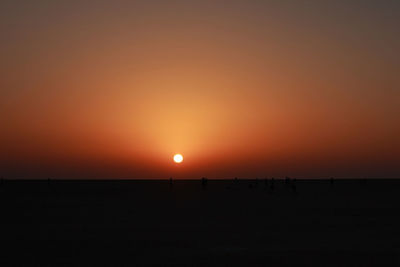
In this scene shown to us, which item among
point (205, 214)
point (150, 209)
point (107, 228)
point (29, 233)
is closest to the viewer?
point (29, 233)

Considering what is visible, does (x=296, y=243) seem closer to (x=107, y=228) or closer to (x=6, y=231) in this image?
(x=107, y=228)

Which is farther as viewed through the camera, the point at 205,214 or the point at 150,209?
the point at 150,209

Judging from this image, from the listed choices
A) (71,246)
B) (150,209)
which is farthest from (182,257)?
(150,209)

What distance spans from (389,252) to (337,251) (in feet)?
5.33

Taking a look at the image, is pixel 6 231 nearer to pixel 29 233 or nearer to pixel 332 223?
pixel 29 233

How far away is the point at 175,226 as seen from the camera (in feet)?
86.7

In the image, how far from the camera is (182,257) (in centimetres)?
1819

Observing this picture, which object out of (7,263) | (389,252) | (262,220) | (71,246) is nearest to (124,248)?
(71,246)

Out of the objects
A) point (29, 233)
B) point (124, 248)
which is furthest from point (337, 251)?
point (29, 233)

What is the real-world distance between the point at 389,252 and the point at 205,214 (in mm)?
14609

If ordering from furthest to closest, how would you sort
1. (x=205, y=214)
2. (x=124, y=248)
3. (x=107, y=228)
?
(x=205, y=214), (x=107, y=228), (x=124, y=248)

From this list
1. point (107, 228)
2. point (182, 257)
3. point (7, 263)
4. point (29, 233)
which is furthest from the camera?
point (107, 228)

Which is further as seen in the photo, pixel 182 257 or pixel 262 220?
pixel 262 220

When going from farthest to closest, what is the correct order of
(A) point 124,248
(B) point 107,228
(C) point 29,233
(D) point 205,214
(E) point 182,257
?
1. (D) point 205,214
2. (B) point 107,228
3. (C) point 29,233
4. (A) point 124,248
5. (E) point 182,257
